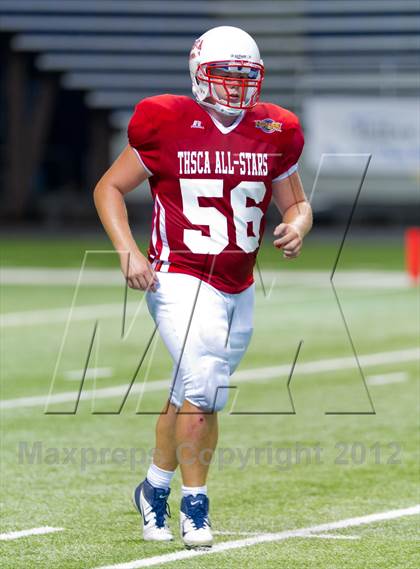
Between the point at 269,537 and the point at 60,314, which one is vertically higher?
the point at 269,537

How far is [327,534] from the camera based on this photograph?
5957mm

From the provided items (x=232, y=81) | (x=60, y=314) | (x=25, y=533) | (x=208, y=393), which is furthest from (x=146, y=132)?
(x=60, y=314)

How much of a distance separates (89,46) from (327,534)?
131 ft

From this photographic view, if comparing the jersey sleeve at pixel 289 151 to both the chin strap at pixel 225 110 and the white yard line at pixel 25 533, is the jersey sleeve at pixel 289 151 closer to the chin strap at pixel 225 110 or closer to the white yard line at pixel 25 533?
the chin strap at pixel 225 110

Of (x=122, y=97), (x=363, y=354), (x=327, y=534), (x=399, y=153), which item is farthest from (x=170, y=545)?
(x=122, y=97)

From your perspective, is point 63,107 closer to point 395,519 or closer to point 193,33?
point 193,33

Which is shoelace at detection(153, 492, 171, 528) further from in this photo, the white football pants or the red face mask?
the red face mask

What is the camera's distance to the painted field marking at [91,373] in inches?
430

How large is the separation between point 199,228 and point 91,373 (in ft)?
18.2

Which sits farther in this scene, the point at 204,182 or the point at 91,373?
the point at 91,373

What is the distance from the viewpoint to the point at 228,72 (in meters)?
5.70

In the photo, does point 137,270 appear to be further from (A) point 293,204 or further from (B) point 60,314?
(B) point 60,314

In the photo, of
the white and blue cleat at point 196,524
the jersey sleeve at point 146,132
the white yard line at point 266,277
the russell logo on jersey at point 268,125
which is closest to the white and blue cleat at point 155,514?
the white and blue cleat at point 196,524

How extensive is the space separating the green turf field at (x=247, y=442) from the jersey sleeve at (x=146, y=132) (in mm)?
1533
